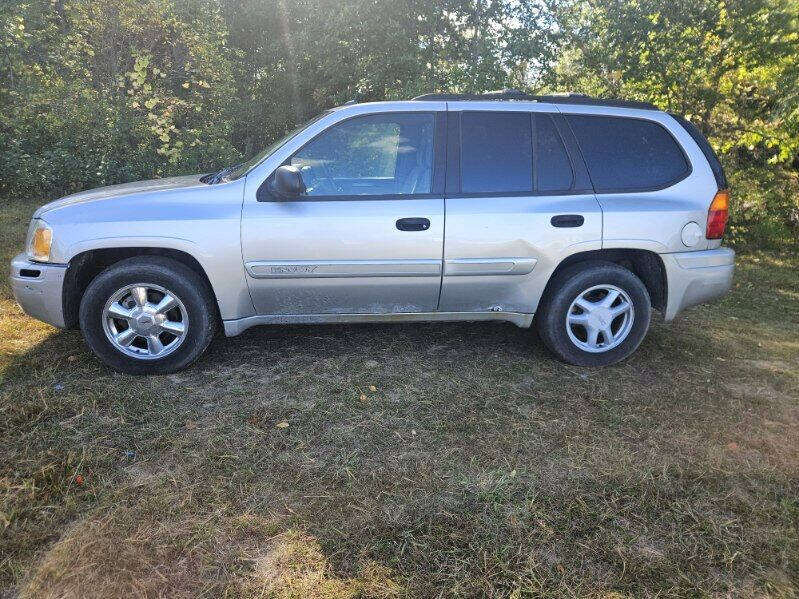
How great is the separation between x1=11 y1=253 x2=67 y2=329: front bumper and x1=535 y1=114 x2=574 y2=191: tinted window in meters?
3.13

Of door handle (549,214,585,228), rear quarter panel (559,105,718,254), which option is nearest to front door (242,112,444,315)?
door handle (549,214,585,228)

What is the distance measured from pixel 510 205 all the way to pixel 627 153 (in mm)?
951

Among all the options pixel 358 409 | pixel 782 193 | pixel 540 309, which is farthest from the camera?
pixel 782 193

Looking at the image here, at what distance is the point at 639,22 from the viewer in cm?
879

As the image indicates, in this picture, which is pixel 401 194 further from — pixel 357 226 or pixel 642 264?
pixel 642 264

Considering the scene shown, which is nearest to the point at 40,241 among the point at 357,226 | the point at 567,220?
the point at 357,226

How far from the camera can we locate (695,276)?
4.00 metres

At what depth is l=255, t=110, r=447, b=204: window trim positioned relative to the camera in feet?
12.2

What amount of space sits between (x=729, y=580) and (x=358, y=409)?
1.98m

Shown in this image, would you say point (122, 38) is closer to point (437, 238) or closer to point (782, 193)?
point (437, 238)

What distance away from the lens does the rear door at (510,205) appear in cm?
383

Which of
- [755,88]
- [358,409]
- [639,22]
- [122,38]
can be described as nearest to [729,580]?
[358,409]

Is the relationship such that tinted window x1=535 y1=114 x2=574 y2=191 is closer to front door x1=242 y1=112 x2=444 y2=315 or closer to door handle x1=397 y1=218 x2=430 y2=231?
front door x1=242 y1=112 x2=444 y2=315

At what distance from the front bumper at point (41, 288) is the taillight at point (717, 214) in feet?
13.9
